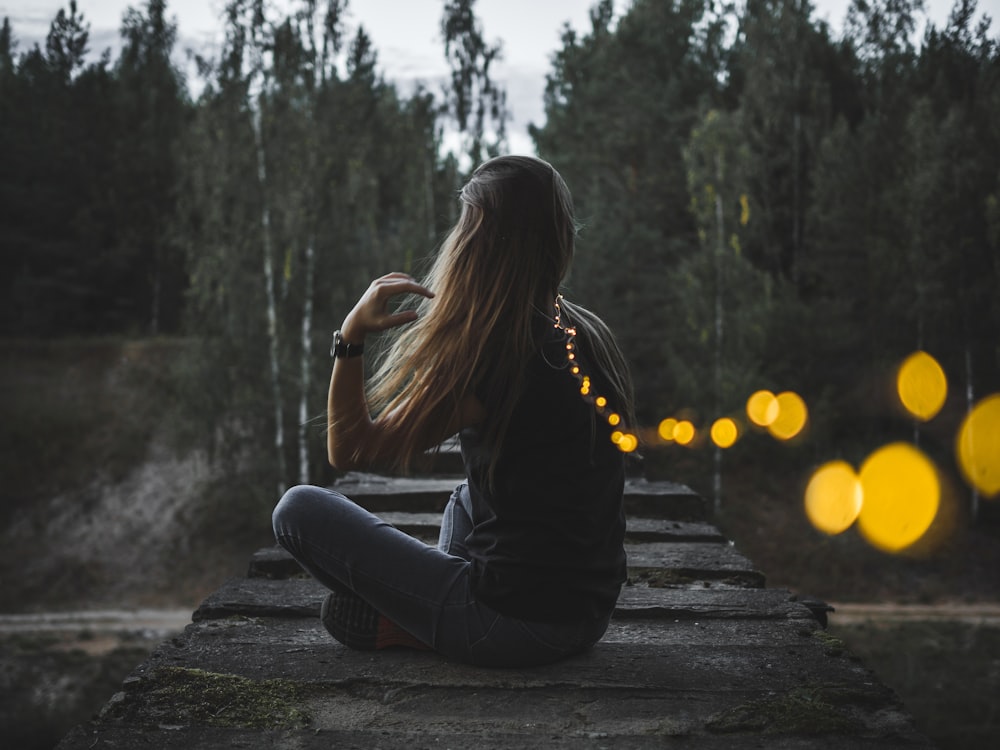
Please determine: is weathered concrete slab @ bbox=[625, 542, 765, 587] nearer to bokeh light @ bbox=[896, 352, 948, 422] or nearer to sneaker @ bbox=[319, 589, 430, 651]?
sneaker @ bbox=[319, 589, 430, 651]

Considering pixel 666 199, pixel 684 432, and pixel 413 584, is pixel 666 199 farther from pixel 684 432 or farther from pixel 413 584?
pixel 413 584

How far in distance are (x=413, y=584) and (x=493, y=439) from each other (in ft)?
1.58

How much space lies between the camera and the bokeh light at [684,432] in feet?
59.3

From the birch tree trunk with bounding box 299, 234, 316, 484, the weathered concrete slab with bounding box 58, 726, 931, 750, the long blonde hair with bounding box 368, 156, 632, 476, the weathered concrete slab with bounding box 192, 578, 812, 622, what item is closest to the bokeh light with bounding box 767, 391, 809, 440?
the birch tree trunk with bounding box 299, 234, 316, 484

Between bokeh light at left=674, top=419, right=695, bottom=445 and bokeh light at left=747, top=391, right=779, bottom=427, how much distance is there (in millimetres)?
1261

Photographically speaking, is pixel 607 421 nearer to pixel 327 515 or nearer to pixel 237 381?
pixel 327 515

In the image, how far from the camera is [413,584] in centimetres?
219

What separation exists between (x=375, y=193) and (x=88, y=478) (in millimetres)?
10118

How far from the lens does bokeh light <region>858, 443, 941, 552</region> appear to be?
17.2 m

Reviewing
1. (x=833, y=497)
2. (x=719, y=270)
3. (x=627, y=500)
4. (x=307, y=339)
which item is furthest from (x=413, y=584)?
(x=833, y=497)

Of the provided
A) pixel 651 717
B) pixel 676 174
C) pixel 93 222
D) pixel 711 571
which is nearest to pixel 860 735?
pixel 651 717

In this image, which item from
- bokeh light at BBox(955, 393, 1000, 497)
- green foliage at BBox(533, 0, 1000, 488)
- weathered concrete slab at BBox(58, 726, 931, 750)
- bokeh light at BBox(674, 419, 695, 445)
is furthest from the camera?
bokeh light at BBox(674, 419, 695, 445)

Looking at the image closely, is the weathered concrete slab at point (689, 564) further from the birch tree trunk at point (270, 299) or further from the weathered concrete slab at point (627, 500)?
the birch tree trunk at point (270, 299)

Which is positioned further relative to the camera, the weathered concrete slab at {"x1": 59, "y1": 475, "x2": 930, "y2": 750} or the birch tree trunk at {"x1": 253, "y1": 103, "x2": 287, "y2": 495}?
the birch tree trunk at {"x1": 253, "y1": 103, "x2": 287, "y2": 495}
